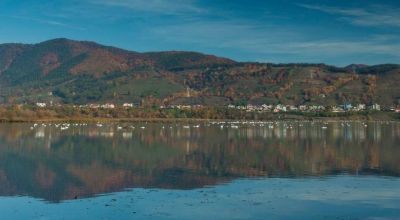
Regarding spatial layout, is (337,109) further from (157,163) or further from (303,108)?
(157,163)

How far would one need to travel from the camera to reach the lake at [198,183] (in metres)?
19.8

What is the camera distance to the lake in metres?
19.8

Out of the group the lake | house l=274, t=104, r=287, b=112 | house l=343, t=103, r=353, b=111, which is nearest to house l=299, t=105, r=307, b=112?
house l=274, t=104, r=287, b=112

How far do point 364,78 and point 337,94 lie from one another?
69.9 feet

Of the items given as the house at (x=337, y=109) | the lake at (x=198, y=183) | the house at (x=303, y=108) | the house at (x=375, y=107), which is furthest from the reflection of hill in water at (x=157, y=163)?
the house at (x=375, y=107)

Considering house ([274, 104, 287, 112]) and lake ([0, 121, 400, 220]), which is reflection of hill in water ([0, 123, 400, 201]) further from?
house ([274, 104, 287, 112])

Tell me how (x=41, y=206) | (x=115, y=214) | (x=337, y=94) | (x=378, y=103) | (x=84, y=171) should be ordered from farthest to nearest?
(x=337, y=94) → (x=378, y=103) → (x=84, y=171) → (x=41, y=206) → (x=115, y=214)

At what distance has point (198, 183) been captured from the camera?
26.4 m

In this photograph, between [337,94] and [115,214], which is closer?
[115,214]

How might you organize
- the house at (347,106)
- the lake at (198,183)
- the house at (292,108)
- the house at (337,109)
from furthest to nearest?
the house at (292,108) → the house at (347,106) → the house at (337,109) → the lake at (198,183)

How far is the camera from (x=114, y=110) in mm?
125938

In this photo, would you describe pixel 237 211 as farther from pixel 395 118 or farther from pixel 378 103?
pixel 378 103

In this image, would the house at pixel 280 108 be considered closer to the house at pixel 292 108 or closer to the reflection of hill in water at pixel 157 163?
the house at pixel 292 108

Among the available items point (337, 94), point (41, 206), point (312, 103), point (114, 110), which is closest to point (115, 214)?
point (41, 206)
